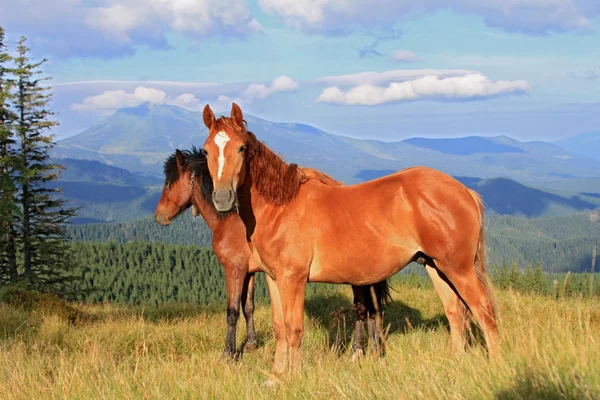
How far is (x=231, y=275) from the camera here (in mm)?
8062

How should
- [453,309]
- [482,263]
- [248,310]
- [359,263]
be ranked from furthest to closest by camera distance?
[248,310] < [453,309] < [482,263] < [359,263]

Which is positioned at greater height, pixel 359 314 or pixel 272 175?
pixel 272 175

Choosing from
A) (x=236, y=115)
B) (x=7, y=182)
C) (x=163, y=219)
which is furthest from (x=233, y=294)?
(x=7, y=182)

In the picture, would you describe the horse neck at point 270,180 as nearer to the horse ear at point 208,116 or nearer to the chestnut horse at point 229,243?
the horse ear at point 208,116

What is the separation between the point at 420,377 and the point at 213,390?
1731 millimetres

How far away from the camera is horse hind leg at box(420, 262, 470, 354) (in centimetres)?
638

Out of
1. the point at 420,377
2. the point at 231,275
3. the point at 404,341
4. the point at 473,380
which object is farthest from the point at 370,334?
the point at 473,380

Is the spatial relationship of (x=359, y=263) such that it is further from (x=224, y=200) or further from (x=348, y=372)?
(x=224, y=200)

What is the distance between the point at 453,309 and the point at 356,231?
187 cm

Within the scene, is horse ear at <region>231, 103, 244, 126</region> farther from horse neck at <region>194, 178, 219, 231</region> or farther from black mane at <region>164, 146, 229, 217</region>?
horse neck at <region>194, 178, 219, 231</region>

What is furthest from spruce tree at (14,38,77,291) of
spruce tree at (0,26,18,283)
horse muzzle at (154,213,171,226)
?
horse muzzle at (154,213,171,226)

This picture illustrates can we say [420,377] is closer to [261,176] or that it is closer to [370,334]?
[261,176]

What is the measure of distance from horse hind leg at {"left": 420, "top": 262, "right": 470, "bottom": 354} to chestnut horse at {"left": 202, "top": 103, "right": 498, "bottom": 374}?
635 mm

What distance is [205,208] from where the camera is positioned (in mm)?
8703
